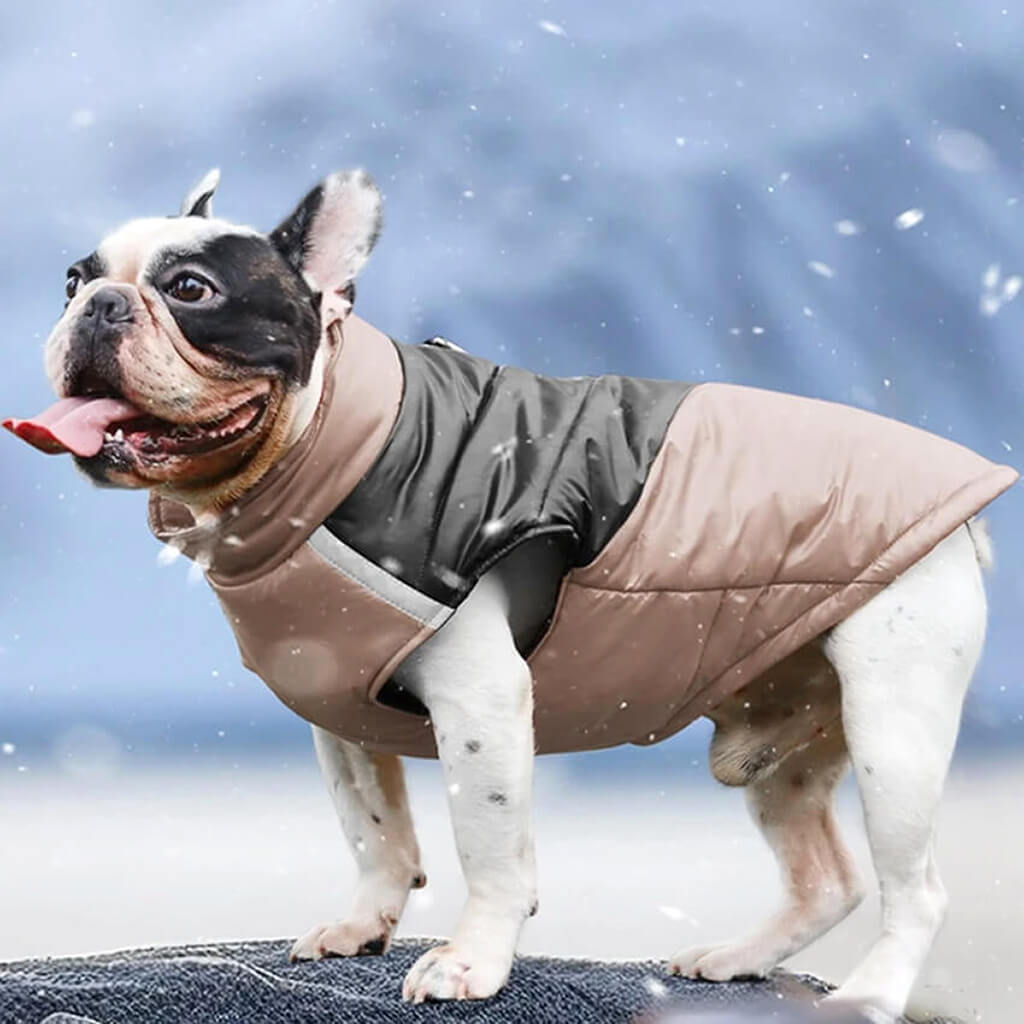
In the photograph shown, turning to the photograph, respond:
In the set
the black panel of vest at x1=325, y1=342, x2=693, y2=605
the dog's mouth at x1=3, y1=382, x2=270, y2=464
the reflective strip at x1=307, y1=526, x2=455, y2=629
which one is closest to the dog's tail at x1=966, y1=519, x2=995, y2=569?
the black panel of vest at x1=325, y1=342, x2=693, y2=605

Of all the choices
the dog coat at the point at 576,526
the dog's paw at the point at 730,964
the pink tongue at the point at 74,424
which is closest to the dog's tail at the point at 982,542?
the dog coat at the point at 576,526

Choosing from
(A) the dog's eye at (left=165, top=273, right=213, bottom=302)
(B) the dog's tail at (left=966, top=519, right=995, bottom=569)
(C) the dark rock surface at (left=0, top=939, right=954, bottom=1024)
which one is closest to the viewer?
(A) the dog's eye at (left=165, top=273, right=213, bottom=302)

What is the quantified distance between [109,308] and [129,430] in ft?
0.55

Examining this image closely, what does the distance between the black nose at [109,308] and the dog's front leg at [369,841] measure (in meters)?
0.87

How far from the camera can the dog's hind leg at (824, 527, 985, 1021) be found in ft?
9.00

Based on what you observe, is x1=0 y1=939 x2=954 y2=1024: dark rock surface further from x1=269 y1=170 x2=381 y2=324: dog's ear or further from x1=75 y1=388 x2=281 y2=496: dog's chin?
x1=269 y1=170 x2=381 y2=324: dog's ear

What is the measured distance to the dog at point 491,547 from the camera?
2.48 metres

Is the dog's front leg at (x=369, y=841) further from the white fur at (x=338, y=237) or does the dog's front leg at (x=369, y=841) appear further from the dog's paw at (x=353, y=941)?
the white fur at (x=338, y=237)

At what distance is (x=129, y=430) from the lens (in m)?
2.44

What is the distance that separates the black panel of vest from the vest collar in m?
0.03

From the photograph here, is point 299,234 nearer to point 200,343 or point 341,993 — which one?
point 200,343

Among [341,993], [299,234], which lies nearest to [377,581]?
[299,234]

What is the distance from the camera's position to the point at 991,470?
2879mm

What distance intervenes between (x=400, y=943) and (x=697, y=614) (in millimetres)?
973
